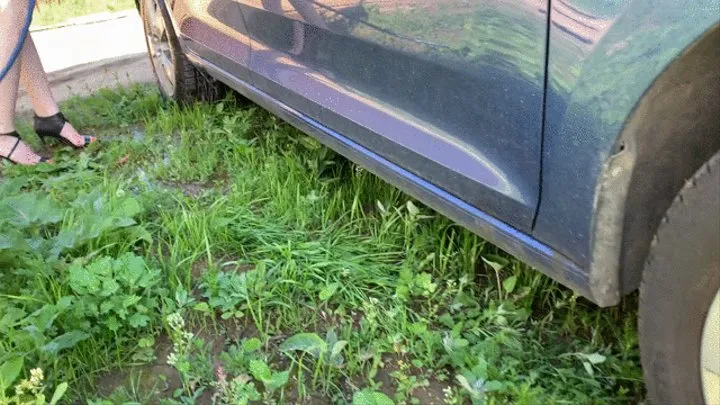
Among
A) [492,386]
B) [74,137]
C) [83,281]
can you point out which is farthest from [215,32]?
[492,386]

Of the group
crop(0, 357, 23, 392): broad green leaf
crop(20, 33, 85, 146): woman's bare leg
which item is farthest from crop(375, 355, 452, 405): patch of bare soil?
crop(20, 33, 85, 146): woman's bare leg

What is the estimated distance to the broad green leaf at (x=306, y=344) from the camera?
1743 millimetres

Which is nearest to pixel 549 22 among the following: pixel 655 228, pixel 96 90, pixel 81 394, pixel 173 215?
pixel 655 228

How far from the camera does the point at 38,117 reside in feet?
10.6

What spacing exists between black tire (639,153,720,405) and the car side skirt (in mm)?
106

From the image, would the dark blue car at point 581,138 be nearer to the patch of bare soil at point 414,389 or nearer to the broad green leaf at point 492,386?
the broad green leaf at point 492,386

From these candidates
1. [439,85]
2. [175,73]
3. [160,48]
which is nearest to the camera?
[439,85]

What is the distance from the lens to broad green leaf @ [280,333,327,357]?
1743mm

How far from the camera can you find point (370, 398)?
1565mm

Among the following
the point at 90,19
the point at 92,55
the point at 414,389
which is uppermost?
the point at 414,389

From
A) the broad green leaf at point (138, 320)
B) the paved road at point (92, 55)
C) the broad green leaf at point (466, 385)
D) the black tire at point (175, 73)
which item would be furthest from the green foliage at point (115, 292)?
the paved road at point (92, 55)

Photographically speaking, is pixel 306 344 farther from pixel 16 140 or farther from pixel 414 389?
pixel 16 140

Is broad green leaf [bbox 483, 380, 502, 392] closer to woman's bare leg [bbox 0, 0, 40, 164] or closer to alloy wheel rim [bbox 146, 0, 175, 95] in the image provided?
woman's bare leg [bbox 0, 0, 40, 164]

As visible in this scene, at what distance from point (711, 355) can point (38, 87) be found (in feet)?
9.90
